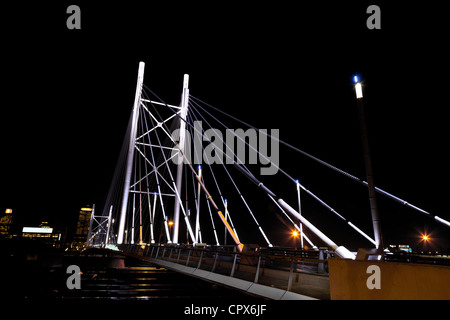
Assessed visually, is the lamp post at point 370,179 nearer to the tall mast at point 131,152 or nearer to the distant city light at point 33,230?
the tall mast at point 131,152

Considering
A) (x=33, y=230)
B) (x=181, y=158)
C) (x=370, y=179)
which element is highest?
(x=181, y=158)

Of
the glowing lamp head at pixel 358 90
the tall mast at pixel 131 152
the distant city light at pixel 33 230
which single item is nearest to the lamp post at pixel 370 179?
the glowing lamp head at pixel 358 90

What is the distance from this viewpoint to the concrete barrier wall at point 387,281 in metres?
4.47

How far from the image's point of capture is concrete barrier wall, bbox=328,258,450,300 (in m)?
4.47

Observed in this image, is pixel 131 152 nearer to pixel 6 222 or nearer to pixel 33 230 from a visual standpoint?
pixel 6 222

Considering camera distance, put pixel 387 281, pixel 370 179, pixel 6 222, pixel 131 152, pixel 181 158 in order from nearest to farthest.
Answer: pixel 387 281
pixel 370 179
pixel 181 158
pixel 131 152
pixel 6 222

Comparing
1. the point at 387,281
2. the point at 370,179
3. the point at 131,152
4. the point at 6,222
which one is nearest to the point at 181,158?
the point at 131,152

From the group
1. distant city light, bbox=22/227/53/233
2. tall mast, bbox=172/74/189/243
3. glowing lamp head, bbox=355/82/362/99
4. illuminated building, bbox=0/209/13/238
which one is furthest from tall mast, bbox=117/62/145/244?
distant city light, bbox=22/227/53/233

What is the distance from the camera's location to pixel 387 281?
16.8 feet

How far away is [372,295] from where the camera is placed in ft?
17.2
